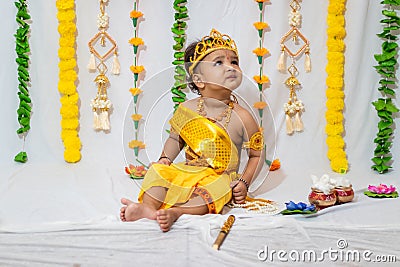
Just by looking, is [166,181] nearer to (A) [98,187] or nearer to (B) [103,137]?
(A) [98,187]

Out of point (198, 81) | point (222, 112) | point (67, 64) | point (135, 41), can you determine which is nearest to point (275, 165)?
point (222, 112)

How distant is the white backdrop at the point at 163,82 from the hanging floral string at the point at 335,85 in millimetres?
43

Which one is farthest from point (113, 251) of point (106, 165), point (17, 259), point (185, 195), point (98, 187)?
point (106, 165)

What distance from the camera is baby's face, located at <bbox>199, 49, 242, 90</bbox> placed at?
2.43 metres

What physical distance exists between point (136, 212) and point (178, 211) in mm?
140

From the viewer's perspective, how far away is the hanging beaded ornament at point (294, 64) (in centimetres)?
287

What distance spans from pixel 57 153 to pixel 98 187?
1.61 feet

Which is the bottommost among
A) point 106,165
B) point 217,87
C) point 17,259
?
point 106,165

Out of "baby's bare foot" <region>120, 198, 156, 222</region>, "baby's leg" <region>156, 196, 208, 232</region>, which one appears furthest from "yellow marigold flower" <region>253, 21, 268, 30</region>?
"baby's bare foot" <region>120, 198, 156, 222</region>

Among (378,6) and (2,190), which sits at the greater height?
(378,6)

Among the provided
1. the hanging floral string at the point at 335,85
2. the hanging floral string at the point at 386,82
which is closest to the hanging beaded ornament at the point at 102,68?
the hanging floral string at the point at 335,85

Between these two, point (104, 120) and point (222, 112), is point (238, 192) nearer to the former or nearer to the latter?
point (222, 112)

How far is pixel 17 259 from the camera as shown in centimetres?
180

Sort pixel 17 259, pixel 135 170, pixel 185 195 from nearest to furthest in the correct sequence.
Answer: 1. pixel 17 259
2. pixel 185 195
3. pixel 135 170
